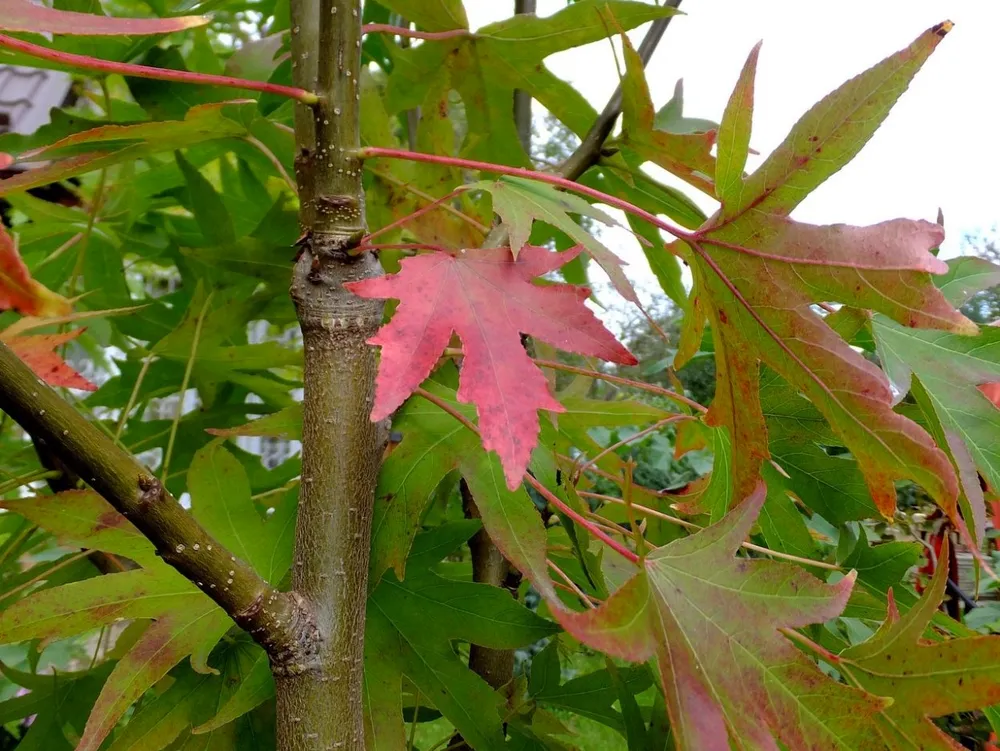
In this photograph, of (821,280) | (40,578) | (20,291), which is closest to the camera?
(20,291)

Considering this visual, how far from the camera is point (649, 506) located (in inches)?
20.8

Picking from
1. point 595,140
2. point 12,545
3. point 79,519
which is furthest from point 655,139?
point 12,545

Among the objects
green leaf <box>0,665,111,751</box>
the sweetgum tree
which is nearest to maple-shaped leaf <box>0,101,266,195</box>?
the sweetgum tree

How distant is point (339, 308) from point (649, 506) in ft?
0.98

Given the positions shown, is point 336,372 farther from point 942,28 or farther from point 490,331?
point 942,28

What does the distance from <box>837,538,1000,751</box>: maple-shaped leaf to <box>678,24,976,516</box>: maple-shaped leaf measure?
0.05m

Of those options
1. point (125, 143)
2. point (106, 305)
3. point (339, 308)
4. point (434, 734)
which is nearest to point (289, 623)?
point (339, 308)

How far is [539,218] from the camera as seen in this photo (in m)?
0.33

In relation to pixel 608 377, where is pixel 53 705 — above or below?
below

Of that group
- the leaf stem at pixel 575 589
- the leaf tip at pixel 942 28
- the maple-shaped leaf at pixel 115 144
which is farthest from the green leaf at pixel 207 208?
the leaf tip at pixel 942 28

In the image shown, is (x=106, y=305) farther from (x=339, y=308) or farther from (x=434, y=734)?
(x=434, y=734)

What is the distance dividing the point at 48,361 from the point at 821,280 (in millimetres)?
413

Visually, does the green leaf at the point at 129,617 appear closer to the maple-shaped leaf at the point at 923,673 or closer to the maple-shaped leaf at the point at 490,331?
the maple-shaped leaf at the point at 490,331

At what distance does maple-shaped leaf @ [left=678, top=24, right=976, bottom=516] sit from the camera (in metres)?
0.30
